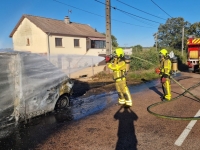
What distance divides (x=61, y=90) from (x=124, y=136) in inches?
91.6

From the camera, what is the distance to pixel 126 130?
3922 mm

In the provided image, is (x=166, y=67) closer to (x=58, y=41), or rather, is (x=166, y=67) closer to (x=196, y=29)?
(x=58, y=41)

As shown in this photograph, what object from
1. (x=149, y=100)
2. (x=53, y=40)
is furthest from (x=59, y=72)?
(x=53, y=40)

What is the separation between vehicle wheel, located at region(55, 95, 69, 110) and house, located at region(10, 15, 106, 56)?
17790 millimetres

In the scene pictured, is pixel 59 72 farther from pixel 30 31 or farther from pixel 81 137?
pixel 30 31

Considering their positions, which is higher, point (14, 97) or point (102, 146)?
point (14, 97)

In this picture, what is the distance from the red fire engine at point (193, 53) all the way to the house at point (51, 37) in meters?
15.8

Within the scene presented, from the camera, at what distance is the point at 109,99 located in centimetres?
664

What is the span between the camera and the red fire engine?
1169cm

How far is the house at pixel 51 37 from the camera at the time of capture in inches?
888

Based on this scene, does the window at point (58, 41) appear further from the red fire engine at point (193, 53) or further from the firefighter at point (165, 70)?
the firefighter at point (165, 70)

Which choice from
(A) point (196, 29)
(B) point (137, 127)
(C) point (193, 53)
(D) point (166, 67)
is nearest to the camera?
(B) point (137, 127)

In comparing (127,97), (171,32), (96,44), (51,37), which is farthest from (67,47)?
(171,32)

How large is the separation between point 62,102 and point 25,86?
4.74 ft
